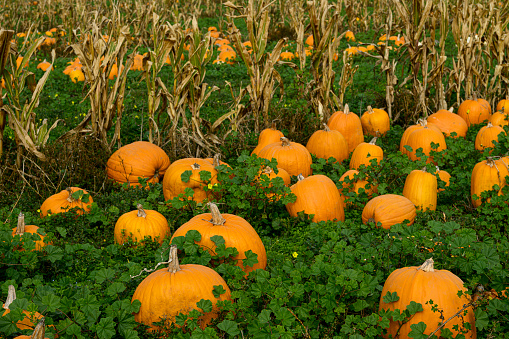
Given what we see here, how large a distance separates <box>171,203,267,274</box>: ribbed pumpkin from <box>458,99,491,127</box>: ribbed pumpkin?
4822mm

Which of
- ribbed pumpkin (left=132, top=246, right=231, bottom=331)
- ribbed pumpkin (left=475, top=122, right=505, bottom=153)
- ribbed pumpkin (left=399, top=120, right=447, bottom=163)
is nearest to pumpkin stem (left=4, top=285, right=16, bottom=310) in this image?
ribbed pumpkin (left=132, top=246, right=231, bottom=331)

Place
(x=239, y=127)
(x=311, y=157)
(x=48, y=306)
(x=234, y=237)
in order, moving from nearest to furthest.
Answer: (x=48, y=306) < (x=234, y=237) < (x=311, y=157) < (x=239, y=127)

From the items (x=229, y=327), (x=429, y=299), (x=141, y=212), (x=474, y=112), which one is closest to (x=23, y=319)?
(x=229, y=327)

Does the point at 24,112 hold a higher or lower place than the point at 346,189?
higher

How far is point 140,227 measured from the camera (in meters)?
4.64

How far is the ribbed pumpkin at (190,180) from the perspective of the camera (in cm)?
530

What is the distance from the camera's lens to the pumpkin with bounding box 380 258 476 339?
3285mm

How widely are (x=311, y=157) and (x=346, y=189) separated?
3.26 ft

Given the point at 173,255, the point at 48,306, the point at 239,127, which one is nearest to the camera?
the point at 48,306

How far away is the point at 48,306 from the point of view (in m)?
3.11

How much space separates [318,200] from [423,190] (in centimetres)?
109

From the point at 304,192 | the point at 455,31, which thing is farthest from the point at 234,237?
the point at 455,31

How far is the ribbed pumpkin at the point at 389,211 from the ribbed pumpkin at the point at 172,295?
1.94 meters

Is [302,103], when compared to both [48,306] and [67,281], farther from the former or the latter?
[48,306]
